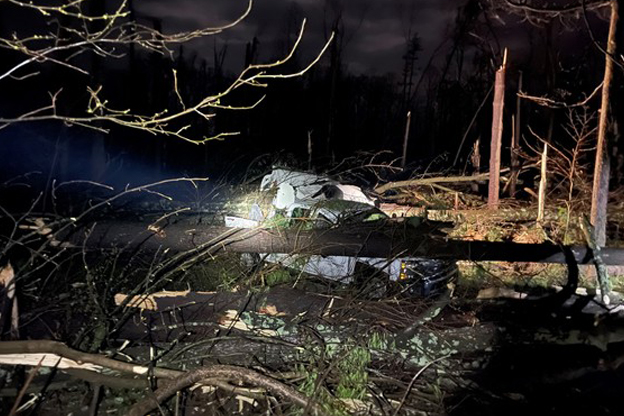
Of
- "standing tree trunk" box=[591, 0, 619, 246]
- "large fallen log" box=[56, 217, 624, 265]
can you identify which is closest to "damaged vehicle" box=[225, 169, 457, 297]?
"large fallen log" box=[56, 217, 624, 265]

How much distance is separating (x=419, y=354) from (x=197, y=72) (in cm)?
4094

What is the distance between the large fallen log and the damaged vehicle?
165 millimetres

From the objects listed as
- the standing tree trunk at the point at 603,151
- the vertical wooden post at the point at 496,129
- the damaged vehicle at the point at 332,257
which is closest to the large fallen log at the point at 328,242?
the damaged vehicle at the point at 332,257

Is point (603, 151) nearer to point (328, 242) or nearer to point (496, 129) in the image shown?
point (496, 129)

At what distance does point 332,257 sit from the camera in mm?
5727

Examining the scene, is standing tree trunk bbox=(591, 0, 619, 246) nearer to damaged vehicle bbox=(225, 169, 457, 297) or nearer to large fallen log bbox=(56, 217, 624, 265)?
large fallen log bbox=(56, 217, 624, 265)

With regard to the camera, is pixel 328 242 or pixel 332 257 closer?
pixel 328 242

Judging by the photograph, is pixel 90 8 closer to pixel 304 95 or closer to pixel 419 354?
pixel 419 354

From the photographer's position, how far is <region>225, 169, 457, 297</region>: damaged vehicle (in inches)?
223

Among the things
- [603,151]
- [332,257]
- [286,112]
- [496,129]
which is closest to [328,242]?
[332,257]

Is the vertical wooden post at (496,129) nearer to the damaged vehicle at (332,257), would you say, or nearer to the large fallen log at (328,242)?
the large fallen log at (328,242)

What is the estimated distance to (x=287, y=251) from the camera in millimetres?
5348

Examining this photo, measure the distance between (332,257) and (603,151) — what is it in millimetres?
4239

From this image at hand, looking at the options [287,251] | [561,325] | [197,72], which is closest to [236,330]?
[287,251]
